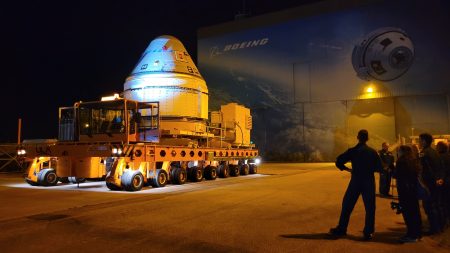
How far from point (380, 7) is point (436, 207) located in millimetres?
36913

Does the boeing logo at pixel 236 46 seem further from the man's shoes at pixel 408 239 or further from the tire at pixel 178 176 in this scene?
the man's shoes at pixel 408 239

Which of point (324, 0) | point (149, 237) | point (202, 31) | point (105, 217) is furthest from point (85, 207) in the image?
point (202, 31)

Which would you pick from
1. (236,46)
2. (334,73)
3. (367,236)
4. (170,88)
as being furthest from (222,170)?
(236,46)

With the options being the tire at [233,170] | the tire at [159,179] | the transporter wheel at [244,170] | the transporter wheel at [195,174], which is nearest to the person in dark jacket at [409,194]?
the tire at [159,179]

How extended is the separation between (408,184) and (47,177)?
1330 centimetres

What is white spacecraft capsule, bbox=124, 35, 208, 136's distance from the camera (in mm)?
18531

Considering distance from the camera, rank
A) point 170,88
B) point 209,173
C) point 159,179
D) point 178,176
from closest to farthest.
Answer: point 159,179 < point 178,176 < point 170,88 < point 209,173

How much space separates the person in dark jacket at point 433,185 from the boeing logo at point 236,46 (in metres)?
40.6

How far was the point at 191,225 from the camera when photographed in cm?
745

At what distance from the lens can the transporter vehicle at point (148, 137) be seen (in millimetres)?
14000

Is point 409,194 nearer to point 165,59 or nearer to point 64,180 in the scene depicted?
point 64,180

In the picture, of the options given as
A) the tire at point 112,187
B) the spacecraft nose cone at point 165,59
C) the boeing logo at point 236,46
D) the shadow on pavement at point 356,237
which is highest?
the boeing logo at point 236,46

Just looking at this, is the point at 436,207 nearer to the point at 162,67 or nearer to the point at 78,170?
the point at 78,170

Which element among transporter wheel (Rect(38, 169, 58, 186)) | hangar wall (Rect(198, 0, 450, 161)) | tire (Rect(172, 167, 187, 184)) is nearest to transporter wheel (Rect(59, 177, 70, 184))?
transporter wheel (Rect(38, 169, 58, 186))
